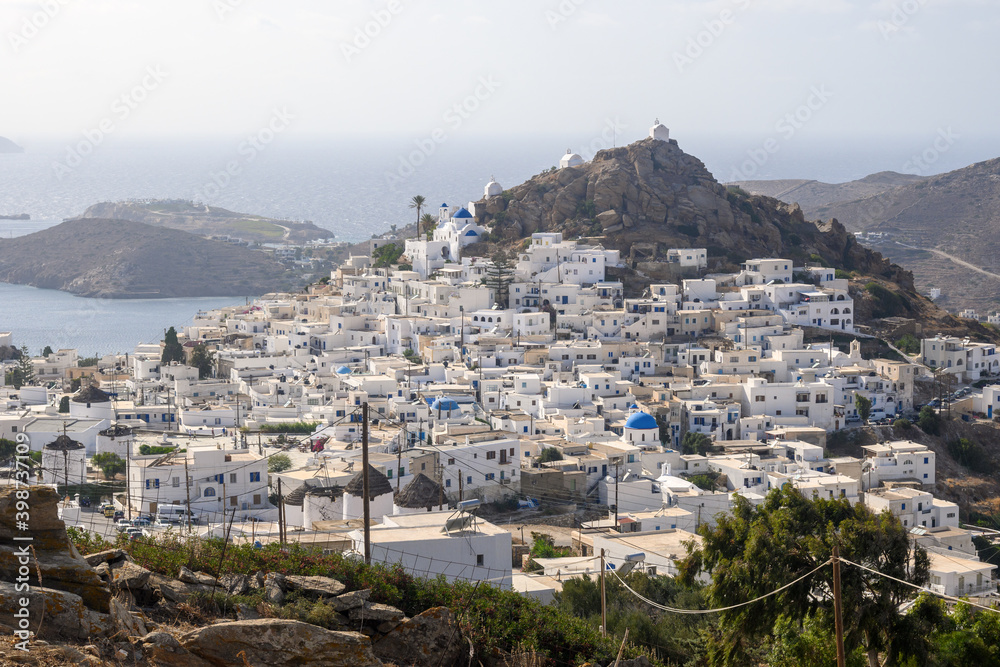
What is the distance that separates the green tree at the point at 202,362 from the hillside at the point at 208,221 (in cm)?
6318

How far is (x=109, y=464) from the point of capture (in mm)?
21797

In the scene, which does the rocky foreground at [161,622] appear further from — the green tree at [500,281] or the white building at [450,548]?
the green tree at [500,281]

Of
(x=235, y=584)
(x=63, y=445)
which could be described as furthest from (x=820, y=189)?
(x=235, y=584)

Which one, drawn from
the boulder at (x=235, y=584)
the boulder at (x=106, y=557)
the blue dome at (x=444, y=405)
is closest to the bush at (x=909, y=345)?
the blue dome at (x=444, y=405)

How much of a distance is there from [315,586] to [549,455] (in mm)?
16545

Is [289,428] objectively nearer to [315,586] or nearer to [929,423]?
[929,423]

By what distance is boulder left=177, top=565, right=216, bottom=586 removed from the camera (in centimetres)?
736

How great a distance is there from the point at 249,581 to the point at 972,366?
30.7m

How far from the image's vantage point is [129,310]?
6931 centimetres

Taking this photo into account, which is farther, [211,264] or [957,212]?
[957,212]

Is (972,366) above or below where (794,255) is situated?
below

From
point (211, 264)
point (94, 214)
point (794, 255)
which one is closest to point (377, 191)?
point (94, 214)

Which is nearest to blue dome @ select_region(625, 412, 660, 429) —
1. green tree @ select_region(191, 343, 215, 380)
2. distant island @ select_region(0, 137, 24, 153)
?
green tree @ select_region(191, 343, 215, 380)

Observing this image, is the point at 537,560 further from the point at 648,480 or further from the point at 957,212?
the point at 957,212
